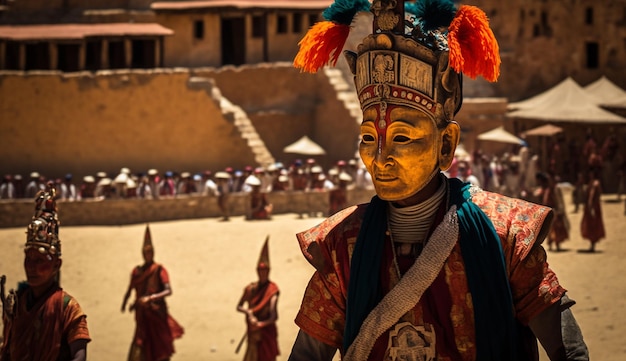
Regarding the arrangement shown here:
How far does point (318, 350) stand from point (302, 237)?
56cm

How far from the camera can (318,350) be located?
6156mm

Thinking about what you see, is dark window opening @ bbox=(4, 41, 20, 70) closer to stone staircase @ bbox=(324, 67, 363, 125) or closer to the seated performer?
stone staircase @ bbox=(324, 67, 363, 125)

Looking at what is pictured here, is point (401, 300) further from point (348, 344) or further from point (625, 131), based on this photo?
point (625, 131)

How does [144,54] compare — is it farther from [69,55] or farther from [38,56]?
[38,56]

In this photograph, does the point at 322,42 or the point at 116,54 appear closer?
the point at 322,42

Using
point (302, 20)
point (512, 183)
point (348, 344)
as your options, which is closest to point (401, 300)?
point (348, 344)

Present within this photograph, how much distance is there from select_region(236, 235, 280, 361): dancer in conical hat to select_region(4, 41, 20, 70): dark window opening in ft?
56.0

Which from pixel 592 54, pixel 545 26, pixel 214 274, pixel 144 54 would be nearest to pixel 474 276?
pixel 214 274

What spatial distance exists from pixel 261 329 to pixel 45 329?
779cm

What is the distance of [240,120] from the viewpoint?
3072 centimetres

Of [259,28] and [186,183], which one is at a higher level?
[259,28]

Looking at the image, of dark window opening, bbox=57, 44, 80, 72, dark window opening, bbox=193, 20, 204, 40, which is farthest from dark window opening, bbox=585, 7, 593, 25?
dark window opening, bbox=57, 44, 80, 72

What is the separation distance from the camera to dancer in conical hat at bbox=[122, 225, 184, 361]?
53.5ft

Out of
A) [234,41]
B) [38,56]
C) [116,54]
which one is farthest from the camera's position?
[234,41]
